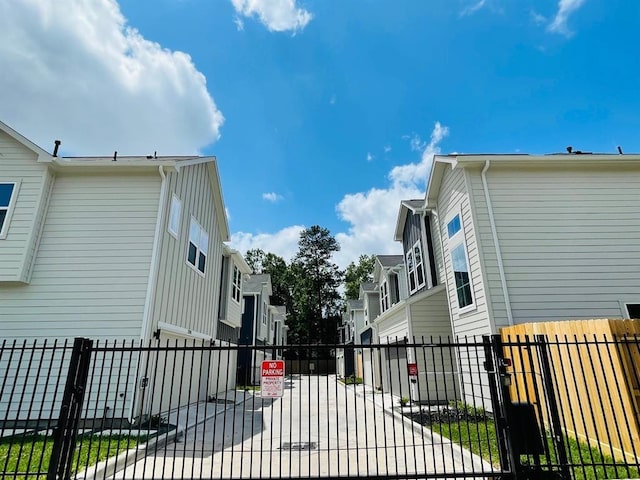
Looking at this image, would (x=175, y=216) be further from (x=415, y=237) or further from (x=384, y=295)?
(x=384, y=295)

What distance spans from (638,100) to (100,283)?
15096 millimetres

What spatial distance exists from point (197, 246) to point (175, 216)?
6.32ft

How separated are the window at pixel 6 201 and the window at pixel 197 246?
441cm

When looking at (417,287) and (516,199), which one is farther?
(417,287)

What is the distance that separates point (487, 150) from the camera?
10.8 m

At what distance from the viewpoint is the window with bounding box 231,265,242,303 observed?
17.1 m

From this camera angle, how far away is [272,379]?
174 inches

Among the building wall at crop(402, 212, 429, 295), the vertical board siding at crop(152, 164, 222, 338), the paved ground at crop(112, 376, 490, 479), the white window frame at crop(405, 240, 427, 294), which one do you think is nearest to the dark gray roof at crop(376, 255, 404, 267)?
the building wall at crop(402, 212, 429, 295)

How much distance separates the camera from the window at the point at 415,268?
45.1 feet

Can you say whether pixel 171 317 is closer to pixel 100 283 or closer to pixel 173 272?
pixel 173 272

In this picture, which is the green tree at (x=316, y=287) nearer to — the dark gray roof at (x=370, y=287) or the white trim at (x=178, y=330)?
the dark gray roof at (x=370, y=287)

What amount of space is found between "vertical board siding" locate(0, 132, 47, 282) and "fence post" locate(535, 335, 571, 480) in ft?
35.3

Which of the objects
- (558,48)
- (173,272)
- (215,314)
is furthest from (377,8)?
(215,314)

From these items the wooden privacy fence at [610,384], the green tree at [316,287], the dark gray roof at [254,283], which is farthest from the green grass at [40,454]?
the green tree at [316,287]
